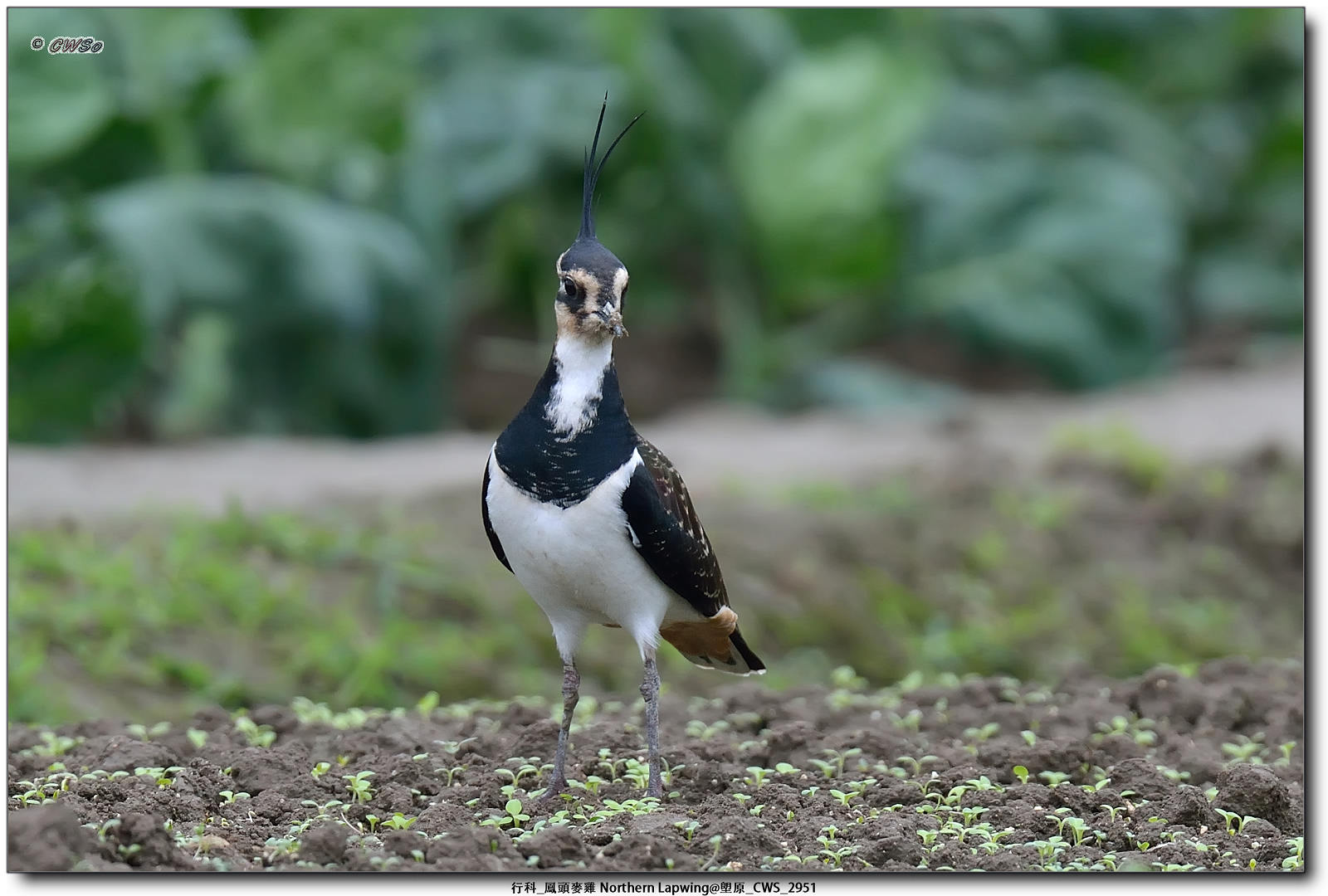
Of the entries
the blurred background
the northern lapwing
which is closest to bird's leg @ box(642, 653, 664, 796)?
the northern lapwing

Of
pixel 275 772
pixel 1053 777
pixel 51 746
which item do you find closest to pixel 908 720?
pixel 1053 777

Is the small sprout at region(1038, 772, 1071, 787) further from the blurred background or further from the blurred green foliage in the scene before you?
the blurred green foliage

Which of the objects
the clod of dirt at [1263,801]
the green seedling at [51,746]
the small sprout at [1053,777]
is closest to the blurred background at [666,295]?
the green seedling at [51,746]

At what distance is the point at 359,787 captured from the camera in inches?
127

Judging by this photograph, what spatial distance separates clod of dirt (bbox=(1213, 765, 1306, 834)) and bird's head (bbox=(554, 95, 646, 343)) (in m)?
1.63

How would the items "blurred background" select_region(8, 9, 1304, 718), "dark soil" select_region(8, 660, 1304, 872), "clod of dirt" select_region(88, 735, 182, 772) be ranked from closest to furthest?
1. "dark soil" select_region(8, 660, 1304, 872)
2. "clod of dirt" select_region(88, 735, 182, 772)
3. "blurred background" select_region(8, 9, 1304, 718)

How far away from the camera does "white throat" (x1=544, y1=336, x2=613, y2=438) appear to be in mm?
3059

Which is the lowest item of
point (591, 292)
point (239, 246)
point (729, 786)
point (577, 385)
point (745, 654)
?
point (729, 786)

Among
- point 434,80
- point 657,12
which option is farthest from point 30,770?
point 657,12

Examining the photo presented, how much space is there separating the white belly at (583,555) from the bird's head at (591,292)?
290mm

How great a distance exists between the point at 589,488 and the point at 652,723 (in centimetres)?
54

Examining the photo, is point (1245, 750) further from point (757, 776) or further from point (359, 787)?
point (359, 787)

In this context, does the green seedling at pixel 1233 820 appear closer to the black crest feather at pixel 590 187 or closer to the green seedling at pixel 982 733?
the green seedling at pixel 982 733

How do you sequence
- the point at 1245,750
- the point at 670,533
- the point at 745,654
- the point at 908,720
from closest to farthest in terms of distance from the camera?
the point at 670,533 < the point at 745,654 < the point at 1245,750 < the point at 908,720
